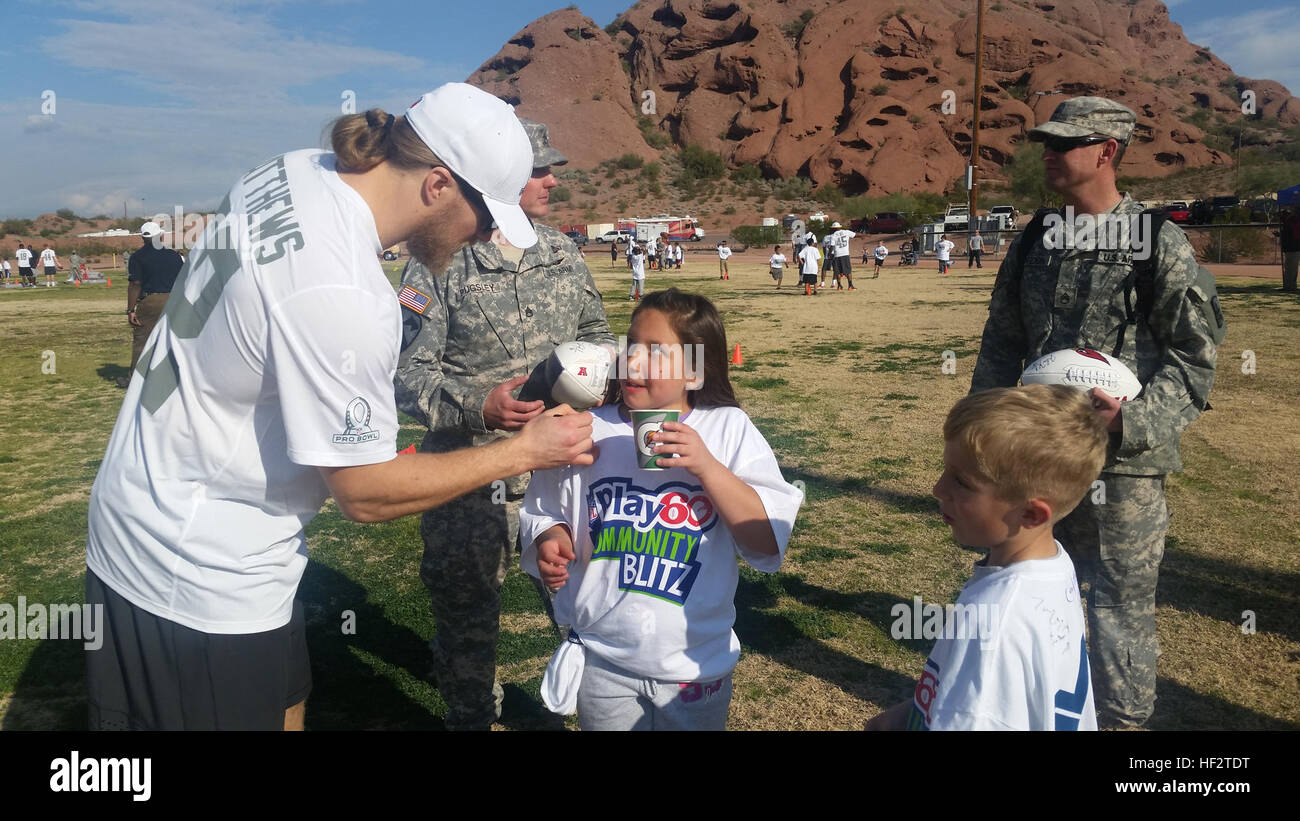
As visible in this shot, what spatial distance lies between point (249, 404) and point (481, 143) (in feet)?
2.74

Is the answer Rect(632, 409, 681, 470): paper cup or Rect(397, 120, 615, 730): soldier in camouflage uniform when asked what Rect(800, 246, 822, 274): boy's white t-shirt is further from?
Rect(632, 409, 681, 470): paper cup

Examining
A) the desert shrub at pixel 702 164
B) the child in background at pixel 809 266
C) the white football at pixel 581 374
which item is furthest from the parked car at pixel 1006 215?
the white football at pixel 581 374

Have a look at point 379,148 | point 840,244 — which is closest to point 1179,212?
point 840,244

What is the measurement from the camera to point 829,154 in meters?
85.1

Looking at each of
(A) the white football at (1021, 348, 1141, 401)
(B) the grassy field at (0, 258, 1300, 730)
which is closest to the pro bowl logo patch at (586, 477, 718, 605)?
(A) the white football at (1021, 348, 1141, 401)

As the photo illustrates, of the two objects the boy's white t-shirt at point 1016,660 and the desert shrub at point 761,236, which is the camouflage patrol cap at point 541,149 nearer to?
the boy's white t-shirt at point 1016,660

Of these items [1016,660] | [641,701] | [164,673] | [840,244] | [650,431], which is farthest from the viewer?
[840,244]

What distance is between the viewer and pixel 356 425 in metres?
1.96

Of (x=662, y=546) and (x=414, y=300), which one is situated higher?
(x=414, y=300)

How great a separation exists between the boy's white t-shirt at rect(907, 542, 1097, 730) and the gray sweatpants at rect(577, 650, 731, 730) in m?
0.68

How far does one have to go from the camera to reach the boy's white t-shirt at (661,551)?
247 centimetres

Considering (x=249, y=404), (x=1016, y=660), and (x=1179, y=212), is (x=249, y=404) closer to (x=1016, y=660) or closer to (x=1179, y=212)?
(x=1016, y=660)

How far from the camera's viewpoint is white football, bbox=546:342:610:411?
2678mm
